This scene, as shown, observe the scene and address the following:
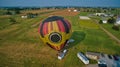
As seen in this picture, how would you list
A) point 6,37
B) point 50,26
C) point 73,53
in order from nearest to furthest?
point 50,26, point 73,53, point 6,37

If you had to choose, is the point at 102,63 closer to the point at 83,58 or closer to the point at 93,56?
the point at 93,56

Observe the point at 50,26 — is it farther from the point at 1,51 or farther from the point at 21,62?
the point at 1,51

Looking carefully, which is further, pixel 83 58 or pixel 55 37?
pixel 83 58

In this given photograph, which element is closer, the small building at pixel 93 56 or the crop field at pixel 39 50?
the crop field at pixel 39 50

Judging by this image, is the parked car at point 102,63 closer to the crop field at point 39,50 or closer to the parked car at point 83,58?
the parked car at point 83,58

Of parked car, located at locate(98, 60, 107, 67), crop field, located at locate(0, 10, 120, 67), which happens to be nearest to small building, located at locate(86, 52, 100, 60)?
parked car, located at locate(98, 60, 107, 67)

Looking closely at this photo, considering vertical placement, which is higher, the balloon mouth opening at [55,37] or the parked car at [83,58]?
the balloon mouth opening at [55,37]

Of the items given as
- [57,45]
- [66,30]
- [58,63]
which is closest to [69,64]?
[58,63]

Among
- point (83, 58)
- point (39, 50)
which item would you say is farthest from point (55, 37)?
point (39, 50)

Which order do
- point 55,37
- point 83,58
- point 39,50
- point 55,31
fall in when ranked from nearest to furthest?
point 55,31, point 55,37, point 83,58, point 39,50

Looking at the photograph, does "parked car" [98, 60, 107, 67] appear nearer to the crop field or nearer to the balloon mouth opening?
the crop field

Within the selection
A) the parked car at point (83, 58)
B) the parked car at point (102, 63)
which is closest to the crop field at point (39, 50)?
the parked car at point (83, 58)
